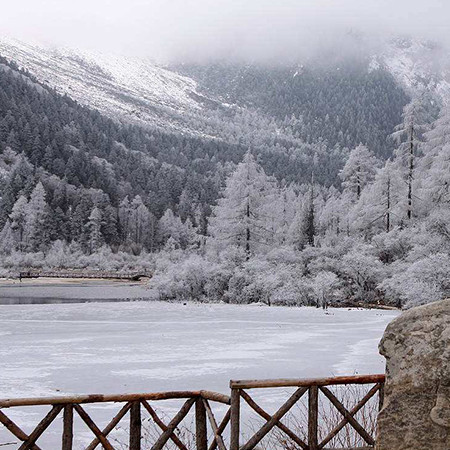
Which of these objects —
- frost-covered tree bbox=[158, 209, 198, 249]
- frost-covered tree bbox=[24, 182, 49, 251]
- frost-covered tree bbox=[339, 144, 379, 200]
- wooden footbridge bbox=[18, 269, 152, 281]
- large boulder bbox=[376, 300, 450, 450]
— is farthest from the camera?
frost-covered tree bbox=[158, 209, 198, 249]

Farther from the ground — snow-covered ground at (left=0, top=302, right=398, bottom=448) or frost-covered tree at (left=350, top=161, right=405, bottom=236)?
frost-covered tree at (left=350, top=161, right=405, bottom=236)

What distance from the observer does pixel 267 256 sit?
41.8 meters

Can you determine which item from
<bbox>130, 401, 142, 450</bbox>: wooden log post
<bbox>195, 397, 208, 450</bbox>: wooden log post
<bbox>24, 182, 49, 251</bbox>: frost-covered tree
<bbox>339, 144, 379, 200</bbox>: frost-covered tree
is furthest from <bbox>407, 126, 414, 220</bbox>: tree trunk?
<bbox>24, 182, 49, 251</bbox>: frost-covered tree

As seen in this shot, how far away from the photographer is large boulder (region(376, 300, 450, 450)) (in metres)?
5.04

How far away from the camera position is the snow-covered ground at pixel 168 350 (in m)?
12.0

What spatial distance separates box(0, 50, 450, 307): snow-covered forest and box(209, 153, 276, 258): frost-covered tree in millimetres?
102

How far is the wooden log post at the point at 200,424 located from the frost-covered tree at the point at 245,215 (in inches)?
1441

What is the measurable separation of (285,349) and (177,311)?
14.8m

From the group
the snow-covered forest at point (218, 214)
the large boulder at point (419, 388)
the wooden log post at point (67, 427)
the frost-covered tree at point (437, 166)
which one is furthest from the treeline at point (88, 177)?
the large boulder at point (419, 388)

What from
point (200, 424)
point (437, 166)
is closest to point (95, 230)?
point (437, 166)

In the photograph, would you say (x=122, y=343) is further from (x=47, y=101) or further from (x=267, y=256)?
(x=47, y=101)

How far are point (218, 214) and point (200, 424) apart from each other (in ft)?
132

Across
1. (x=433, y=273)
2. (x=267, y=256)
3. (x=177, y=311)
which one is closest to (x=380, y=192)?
(x=267, y=256)

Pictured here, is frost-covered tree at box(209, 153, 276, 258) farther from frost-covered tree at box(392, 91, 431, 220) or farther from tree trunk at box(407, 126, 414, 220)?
tree trunk at box(407, 126, 414, 220)
